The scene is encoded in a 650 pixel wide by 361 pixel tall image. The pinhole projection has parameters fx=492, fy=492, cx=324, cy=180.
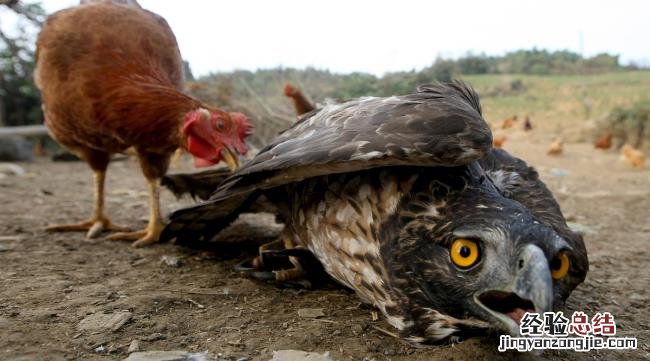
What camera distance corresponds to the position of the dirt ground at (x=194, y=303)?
5.93 feet

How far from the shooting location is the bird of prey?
1.57 metres

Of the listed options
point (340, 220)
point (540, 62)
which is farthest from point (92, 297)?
point (540, 62)

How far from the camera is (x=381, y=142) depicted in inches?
68.6

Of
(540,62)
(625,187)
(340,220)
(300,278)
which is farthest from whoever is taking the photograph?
(540,62)

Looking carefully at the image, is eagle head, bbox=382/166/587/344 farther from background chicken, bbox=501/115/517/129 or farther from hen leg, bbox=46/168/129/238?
background chicken, bbox=501/115/517/129

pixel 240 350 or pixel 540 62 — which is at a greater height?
pixel 540 62

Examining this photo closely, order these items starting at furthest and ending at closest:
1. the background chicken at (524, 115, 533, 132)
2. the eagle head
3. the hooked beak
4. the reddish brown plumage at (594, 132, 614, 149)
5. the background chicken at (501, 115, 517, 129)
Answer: the background chicken at (501, 115, 517, 129), the background chicken at (524, 115, 533, 132), the reddish brown plumage at (594, 132, 614, 149), the eagle head, the hooked beak

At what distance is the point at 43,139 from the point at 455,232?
10.8 meters

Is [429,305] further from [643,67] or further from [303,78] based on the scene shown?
[643,67]

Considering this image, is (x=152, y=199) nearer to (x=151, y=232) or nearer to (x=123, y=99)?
(x=151, y=232)

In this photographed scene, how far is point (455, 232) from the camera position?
1.66 m

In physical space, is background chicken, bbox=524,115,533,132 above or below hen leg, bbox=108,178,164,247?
below

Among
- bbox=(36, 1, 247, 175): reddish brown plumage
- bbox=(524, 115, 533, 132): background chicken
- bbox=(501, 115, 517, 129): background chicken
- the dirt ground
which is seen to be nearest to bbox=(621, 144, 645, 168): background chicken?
bbox=(524, 115, 533, 132): background chicken

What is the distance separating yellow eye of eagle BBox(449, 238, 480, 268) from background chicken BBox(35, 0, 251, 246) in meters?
2.04
